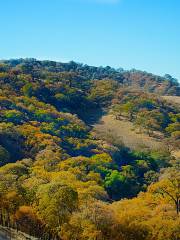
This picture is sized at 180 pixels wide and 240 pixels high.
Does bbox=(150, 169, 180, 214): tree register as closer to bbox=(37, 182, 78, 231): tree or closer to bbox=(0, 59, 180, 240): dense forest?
bbox=(0, 59, 180, 240): dense forest

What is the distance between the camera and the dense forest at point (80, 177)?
213 feet

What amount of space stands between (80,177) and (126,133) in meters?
74.3

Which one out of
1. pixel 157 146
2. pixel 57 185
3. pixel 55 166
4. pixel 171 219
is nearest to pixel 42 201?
pixel 57 185

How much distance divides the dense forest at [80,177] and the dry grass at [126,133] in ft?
10.2

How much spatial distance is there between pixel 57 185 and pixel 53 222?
5.94m

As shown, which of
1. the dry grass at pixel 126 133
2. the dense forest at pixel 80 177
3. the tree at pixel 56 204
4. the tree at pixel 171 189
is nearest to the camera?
the dense forest at pixel 80 177

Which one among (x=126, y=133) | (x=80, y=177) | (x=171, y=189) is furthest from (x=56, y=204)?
(x=126, y=133)

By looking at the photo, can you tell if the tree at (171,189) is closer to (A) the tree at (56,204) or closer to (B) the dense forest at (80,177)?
(B) the dense forest at (80,177)

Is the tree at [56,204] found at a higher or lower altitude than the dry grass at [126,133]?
higher

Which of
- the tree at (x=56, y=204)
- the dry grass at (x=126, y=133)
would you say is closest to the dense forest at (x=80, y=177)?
the tree at (x=56, y=204)

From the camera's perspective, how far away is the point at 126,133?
182 meters

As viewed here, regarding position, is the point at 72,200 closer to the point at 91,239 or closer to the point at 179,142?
the point at 91,239

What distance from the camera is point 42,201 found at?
68.2m

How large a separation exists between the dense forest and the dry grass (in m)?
3.10
